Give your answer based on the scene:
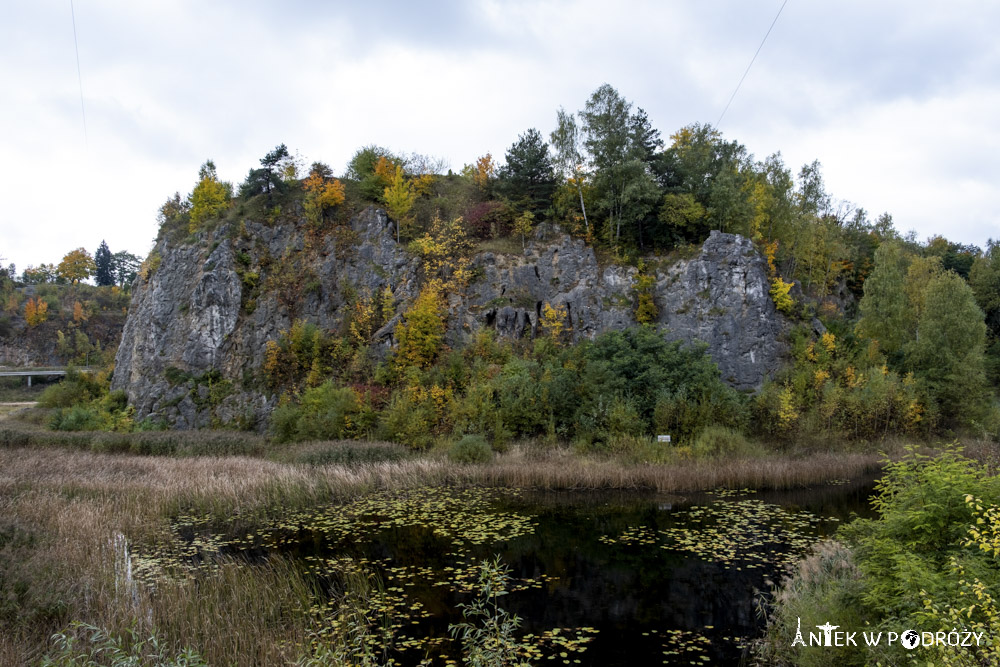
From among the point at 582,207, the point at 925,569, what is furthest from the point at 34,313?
the point at 925,569

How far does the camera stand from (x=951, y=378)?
32.2 meters

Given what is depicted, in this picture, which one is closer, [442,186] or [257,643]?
[257,643]

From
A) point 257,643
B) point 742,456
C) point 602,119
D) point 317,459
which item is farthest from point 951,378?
point 257,643

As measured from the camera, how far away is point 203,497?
17828 mm

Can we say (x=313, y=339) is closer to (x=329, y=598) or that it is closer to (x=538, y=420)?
(x=538, y=420)

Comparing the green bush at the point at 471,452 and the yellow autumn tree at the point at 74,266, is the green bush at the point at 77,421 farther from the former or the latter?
the yellow autumn tree at the point at 74,266

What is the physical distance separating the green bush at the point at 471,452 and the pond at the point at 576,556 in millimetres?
3473

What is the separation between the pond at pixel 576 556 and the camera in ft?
31.2

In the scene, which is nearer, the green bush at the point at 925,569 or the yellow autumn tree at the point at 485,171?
the green bush at the point at 925,569

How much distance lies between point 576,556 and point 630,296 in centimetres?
2638

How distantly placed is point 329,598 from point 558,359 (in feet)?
75.8

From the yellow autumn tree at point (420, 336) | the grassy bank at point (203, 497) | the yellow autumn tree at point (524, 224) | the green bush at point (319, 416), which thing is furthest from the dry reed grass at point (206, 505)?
the yellow autumn tree at point (524, 224)

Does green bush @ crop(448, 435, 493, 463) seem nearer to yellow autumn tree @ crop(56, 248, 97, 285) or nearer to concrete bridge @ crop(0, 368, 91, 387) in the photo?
concrete bridge @ crop(0, 368, 91, 387)

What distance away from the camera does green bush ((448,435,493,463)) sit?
2502 cm
